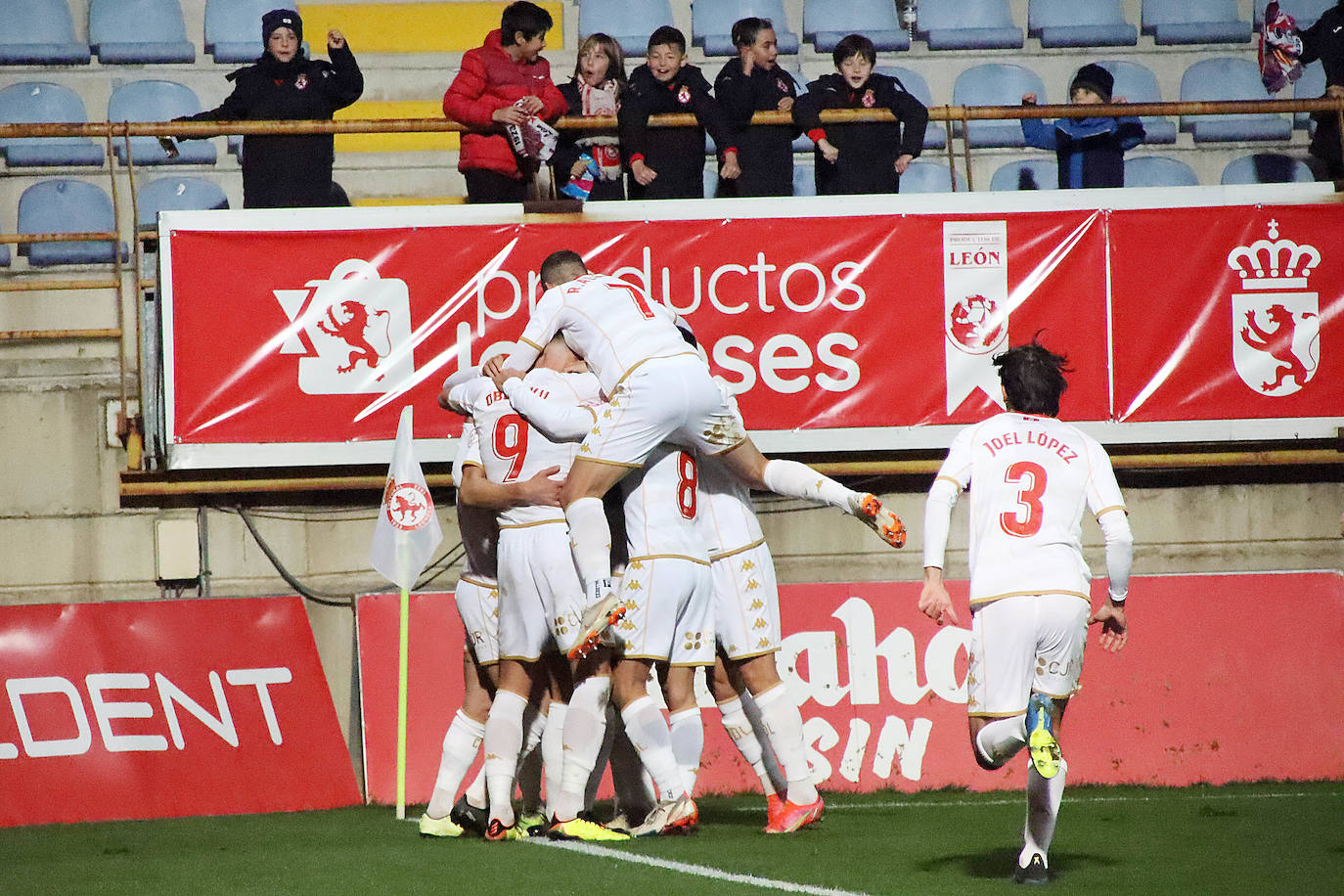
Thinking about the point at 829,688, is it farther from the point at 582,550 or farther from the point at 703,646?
the point at 582,550

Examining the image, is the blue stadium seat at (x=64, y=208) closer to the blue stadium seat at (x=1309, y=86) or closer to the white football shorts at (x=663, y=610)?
the white football shorts at (x=663, y=610)

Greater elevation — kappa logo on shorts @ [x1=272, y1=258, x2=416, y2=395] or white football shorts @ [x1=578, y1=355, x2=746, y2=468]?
kappa logo on shorts @ [x1=272, y1=258, x2=416, y2=395]

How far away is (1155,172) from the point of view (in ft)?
41.5

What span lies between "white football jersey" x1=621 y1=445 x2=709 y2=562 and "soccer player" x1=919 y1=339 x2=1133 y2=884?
4.47 feet

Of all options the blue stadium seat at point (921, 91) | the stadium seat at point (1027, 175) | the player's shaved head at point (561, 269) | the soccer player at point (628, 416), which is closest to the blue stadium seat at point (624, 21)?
the blue stadium seat at point (921, 91)

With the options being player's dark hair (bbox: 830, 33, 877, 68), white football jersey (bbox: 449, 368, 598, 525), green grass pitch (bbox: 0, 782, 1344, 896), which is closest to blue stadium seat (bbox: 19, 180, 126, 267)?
green grass pitch (bbox: 0, 782, 1344, 896)

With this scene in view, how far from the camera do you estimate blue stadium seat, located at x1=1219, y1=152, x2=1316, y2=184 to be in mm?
12445

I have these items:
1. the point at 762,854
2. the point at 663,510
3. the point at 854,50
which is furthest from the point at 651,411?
the point at 854,50

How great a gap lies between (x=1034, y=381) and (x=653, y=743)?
2148mm

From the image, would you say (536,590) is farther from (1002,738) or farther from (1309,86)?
(1309,86)

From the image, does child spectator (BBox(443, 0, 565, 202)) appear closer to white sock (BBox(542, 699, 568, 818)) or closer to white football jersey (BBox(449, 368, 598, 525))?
white football jersey (BBox(449, 368, 598, 525))

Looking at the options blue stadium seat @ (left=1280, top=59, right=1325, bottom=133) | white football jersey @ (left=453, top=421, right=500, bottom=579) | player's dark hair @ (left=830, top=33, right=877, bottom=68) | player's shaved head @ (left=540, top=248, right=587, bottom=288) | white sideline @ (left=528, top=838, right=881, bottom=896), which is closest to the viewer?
white sideline @ (left=528, top=838, right=881, bottom=896)

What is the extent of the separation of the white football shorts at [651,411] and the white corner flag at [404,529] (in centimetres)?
189

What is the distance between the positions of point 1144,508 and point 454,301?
426 cm
